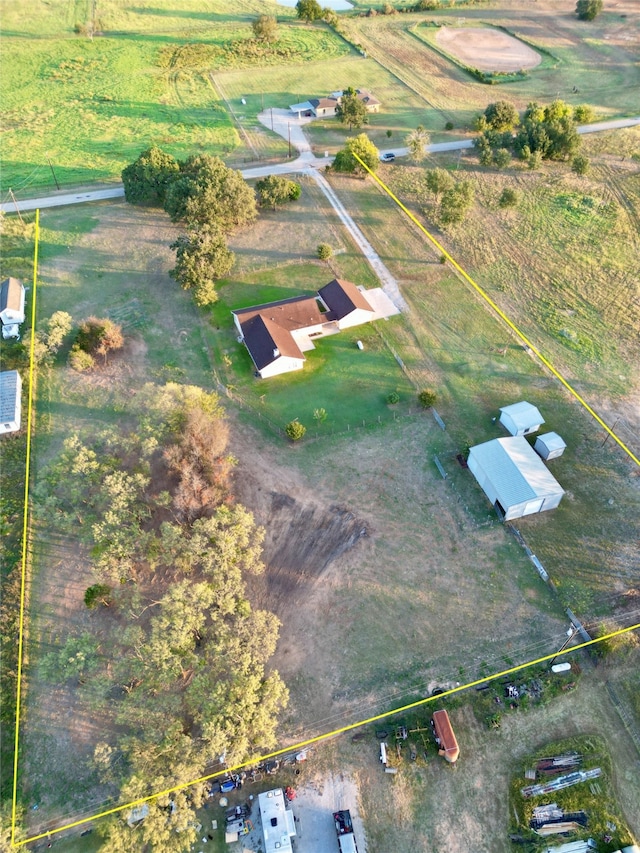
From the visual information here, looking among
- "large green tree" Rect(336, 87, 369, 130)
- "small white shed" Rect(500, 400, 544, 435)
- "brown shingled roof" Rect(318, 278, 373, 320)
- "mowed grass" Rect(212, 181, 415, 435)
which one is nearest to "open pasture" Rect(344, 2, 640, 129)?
"large green tree" Rect(336, 87, 369, 130)

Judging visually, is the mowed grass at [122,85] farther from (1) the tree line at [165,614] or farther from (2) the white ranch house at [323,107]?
(1) the tree line at [165,614]

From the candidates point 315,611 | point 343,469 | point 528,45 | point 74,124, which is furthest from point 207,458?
point 528,45

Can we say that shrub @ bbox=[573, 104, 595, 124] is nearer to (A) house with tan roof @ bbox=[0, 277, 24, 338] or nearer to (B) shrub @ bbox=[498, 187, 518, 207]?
(B) shrub @ bbox=[498, 187, 518, 207]

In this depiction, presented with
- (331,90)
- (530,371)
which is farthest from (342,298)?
(331,90)

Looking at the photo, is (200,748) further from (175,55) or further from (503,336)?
(175,55)

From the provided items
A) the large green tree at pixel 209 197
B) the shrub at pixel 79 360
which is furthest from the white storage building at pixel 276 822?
the large green tree at pixel 209 197
